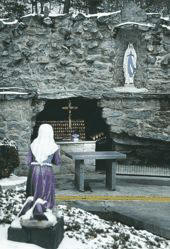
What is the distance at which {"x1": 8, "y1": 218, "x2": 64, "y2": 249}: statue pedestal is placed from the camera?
6137 millimetres

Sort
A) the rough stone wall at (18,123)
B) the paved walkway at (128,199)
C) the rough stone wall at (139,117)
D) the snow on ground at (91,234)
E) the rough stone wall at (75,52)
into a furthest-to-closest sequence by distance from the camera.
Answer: the rough stone wall at (75,52) < the rough stone wall at (139,117) < the rough stone wall at (18,123) < the paved walkway at (128,199) < the snow on ground at (91,234)

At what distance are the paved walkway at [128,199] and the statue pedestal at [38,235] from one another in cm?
234

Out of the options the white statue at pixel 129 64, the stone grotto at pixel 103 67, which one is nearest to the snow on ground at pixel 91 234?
the stone grotto at pixel 103 67

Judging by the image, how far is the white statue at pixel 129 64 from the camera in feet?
43.0

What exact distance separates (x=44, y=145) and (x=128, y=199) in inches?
162

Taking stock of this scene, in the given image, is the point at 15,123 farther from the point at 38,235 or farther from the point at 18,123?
the point at 38,235

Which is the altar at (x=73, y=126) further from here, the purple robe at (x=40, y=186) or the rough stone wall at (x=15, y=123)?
the purple robe at (x=40, y=186)

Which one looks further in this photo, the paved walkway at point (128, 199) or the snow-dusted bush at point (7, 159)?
the snow-dusted bush at point (7, 159)

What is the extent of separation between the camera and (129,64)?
1310 centimetres

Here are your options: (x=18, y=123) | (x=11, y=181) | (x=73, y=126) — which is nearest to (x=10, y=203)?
(x=11, y=181)

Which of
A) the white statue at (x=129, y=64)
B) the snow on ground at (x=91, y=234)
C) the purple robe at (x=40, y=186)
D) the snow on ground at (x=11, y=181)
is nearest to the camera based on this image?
the purple robe at (x=40, y=186)

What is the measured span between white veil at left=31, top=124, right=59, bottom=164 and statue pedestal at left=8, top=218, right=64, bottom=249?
102 cm

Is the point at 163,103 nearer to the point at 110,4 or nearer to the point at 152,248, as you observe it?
the point at 152,248

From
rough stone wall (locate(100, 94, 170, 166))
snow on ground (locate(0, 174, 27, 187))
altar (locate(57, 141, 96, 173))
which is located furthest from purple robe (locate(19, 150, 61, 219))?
rough stone wall (locate(100, 94, 170, 166))
